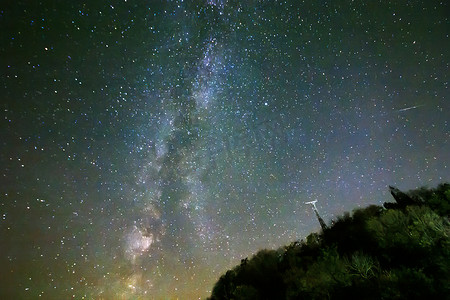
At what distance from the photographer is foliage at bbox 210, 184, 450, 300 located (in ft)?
53.7

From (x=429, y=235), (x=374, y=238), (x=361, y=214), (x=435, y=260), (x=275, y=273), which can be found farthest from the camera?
(x=361, y=214)

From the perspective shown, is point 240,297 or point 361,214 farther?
point 361,214

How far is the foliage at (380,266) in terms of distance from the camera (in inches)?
644

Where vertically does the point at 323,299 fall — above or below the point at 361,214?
below

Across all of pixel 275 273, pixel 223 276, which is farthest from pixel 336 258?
pixel 223 276

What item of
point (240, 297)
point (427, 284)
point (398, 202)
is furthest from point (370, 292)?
point (398, 202)

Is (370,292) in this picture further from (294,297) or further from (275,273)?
(275,273)

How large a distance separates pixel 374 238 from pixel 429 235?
5.26 m

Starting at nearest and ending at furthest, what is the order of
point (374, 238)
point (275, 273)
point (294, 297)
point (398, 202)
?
point (294, 297)
point (374, 238)
point (275, 273)
point (398, 202)

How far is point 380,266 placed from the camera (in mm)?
21172

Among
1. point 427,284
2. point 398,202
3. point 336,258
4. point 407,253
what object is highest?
point 398,202

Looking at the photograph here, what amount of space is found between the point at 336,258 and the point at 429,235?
7054 millimetres

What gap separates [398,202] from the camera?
4628cm

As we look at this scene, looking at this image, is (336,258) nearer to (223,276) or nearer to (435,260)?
(435,260)
